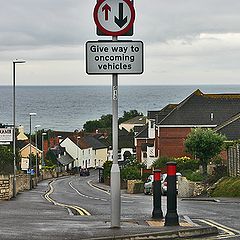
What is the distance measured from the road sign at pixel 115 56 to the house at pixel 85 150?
11880 centimetres

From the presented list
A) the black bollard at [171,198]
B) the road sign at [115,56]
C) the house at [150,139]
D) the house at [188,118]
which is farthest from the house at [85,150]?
the road sign at [115,56]

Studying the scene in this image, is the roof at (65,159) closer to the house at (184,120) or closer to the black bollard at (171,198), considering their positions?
the house at (184,120)

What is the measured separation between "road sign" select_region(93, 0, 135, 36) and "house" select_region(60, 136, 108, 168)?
A: 390 feet

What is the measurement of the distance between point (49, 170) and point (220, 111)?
34.1m

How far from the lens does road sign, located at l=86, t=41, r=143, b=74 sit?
1298cm

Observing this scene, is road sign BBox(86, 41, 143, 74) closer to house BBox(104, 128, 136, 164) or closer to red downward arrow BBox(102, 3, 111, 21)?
red downward arrow BBox(102, 3, 111, 21)

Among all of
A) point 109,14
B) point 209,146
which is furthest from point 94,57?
point 209,146

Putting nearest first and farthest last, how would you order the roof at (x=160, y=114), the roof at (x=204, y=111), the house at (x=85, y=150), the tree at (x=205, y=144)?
the tree at (x=205, y=144) < the roof at (x=204, y=111) < the roof at (x=160, y=114) < the house at (x=85, y=150)

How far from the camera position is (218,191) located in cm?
3850

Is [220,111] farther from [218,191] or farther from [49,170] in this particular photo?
[218,191]

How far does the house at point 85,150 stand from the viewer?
133 meters

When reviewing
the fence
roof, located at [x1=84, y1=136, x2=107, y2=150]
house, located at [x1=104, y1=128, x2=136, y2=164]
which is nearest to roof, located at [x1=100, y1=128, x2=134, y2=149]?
house, located at [x1=104, y1=128, x2=136, y2=164]

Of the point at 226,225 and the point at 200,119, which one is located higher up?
the point at 200,119

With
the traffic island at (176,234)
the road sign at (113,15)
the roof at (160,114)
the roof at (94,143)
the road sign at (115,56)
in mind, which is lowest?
the traffic island at (176,234)
